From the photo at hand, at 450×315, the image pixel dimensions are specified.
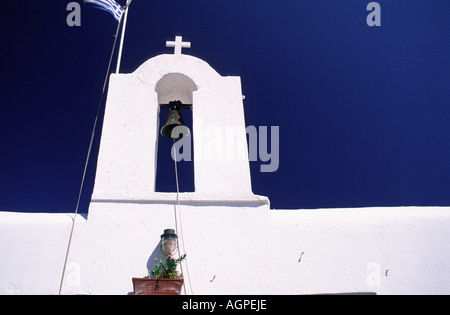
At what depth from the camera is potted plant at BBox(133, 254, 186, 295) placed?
11.7 ft

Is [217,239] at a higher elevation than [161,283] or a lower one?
higher

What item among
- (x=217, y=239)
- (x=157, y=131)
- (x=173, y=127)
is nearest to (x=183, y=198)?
(x=217, y=239)

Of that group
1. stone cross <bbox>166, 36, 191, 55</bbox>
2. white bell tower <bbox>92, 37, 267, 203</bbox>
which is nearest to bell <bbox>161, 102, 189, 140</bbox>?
white bell tower <bbox>92, 37, 267, 203</bbox>

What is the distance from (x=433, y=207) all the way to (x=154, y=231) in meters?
3.08

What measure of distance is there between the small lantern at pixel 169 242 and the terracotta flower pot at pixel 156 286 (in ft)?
0.99

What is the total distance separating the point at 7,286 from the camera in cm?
371

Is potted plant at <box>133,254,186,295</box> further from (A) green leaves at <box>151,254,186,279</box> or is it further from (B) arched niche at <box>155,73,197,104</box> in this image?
(B) arched niche at <box>155,73,197,104</box>

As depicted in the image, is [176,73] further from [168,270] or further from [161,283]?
[161,283]

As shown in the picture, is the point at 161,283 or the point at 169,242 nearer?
the point at 161,283

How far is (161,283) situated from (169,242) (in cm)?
40

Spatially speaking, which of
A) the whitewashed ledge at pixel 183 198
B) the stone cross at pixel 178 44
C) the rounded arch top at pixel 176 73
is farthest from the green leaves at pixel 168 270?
the stone cross at pixel 178 44

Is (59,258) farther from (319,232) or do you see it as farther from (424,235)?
(424,235)

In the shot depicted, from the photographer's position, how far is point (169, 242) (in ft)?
12.6

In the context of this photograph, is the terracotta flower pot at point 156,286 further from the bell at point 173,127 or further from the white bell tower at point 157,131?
the bell at point 173,127
